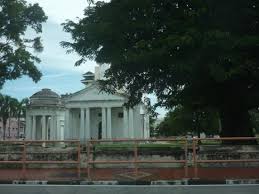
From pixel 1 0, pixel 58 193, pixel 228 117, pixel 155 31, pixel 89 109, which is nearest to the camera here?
pixel 58 193

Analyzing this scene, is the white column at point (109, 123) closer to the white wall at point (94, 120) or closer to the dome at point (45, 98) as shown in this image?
the white wall at point (94, 120)

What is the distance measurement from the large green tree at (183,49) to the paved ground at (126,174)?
4.15 metres

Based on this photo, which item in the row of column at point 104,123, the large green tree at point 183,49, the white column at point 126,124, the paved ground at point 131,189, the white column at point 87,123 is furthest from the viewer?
the white column at point 87,123

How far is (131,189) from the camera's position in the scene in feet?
46.5

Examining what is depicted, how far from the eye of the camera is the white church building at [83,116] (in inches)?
3243

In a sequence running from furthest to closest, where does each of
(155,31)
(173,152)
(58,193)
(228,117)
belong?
(228,117)
(155,31)
(173,152)
(58,193)

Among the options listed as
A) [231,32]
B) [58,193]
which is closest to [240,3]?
[231,32]

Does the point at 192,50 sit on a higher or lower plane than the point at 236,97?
higher

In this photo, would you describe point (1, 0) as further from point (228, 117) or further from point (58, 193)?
point (58, 193)

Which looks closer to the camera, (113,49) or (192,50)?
(192,50)

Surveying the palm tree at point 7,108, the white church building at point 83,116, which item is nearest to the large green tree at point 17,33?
the white church building at point 83,116

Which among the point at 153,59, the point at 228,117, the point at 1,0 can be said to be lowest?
the point at 228,117

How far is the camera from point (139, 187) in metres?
14.7

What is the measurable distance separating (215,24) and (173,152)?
6.41 metres
